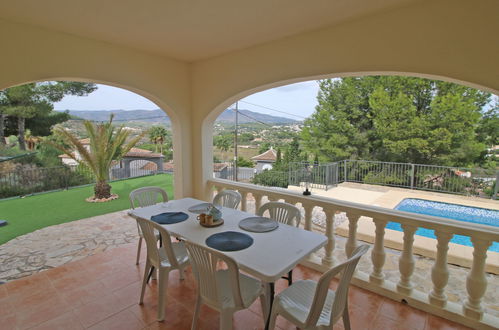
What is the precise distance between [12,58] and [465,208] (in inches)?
422

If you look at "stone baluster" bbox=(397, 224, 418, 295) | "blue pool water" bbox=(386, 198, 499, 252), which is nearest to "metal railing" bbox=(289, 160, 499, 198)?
"blue pool water" bbox=(386, 198, 499, 252)

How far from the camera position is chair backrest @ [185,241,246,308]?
1517mm

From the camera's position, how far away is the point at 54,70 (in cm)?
284

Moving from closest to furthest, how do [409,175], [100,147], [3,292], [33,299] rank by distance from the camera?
[33,299], [3,292], [100,147], [409,175]

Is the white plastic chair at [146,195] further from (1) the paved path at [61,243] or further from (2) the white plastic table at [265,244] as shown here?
(1) the paved path at [61,243]

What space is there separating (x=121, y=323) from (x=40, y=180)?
27.4 ft

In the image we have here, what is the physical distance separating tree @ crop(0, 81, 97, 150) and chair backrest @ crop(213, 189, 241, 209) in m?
10.5

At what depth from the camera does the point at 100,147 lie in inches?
275

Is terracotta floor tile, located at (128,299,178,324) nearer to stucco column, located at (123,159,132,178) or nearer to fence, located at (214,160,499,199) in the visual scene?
fence, located at (214,160,499,199)

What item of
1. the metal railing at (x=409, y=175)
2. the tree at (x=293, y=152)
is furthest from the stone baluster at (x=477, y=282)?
the tree at (x=293, y=152)

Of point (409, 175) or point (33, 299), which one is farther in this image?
point (409, 175)

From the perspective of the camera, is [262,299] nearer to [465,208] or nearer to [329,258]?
[329,258]

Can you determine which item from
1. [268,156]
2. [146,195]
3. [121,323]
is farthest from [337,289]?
[268,156]

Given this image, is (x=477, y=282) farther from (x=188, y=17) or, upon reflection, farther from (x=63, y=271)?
(x=63, y=271)
